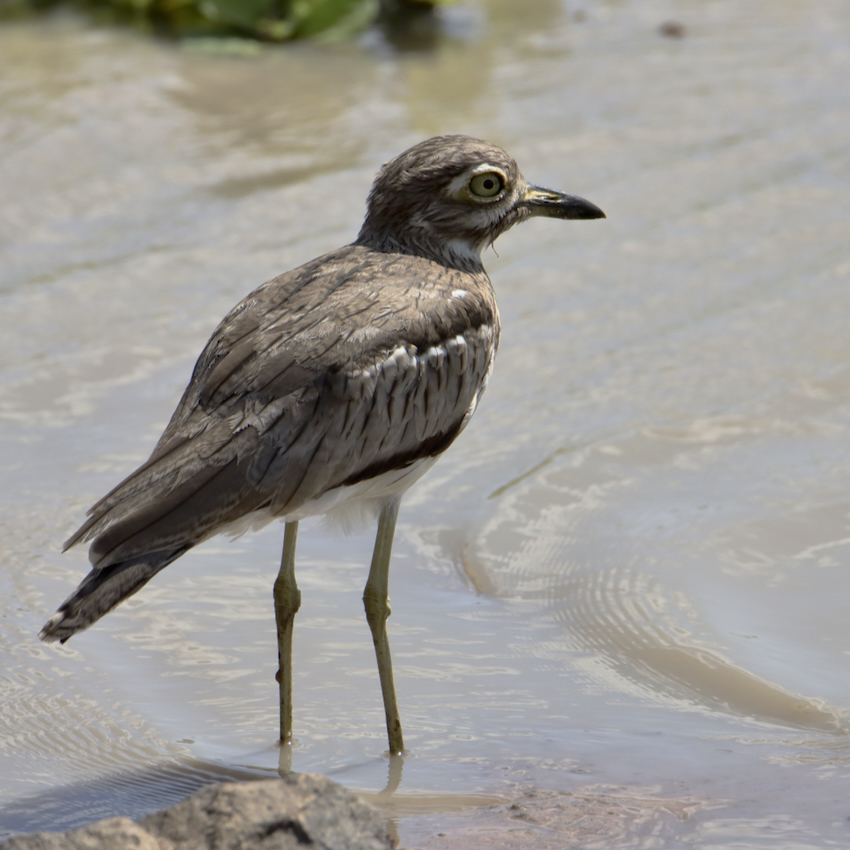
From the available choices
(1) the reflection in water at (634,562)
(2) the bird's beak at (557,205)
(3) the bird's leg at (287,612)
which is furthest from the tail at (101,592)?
(2) the bird's beak at (557,205)

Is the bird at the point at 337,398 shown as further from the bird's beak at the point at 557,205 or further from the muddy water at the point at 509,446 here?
the muddy water at the point at 509,446

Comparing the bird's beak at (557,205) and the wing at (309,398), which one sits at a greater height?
the bird's beak at (557,205)

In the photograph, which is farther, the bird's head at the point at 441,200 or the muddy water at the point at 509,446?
the bird's head at the point at 441,200

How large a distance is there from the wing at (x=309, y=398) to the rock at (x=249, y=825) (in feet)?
2.50

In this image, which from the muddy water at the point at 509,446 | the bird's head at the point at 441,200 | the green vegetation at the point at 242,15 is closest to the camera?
the muddy water at the point at 509,446

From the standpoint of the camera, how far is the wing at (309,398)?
3.38 m

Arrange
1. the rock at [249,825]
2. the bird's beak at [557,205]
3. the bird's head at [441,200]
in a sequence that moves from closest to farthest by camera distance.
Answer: the rock at [249,825] → the bird's head at [441,200] → the bird's beak at [557,205]

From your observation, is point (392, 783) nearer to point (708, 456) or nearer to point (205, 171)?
point (708, 456)

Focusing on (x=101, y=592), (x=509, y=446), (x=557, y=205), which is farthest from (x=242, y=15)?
(x=101, y=592)

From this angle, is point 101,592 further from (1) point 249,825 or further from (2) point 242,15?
(2) point 242,15

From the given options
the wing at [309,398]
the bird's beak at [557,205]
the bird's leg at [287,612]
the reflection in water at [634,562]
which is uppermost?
the bird's beak at [557,205]

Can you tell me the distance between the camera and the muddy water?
3.72 meters

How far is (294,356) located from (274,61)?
6638mm

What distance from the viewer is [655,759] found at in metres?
3.71
